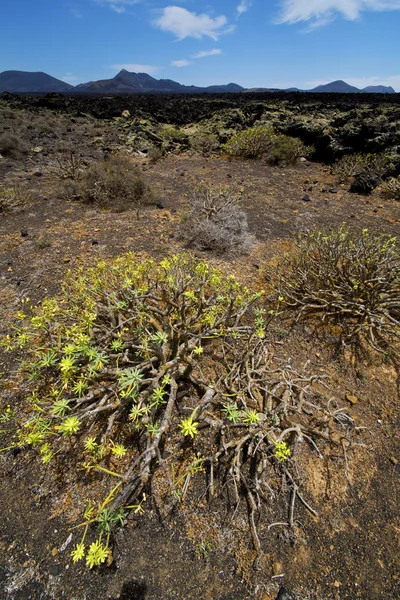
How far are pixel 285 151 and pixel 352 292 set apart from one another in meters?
8.35

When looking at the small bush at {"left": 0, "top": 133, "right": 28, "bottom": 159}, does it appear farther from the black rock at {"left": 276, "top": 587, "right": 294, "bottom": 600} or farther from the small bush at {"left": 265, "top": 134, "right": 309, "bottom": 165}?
the black rock at {"left": 276, "top": 587, "right": 294, "bottom": 600}

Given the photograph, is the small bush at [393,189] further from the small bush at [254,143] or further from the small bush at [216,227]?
the small bush at [254,143]

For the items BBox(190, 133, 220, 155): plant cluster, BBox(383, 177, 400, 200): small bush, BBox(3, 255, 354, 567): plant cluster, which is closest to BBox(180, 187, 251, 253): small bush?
BBox(3, 255, 354, 567): plant cluster

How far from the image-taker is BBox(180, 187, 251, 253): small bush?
4.95 m

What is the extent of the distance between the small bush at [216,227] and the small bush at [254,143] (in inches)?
241

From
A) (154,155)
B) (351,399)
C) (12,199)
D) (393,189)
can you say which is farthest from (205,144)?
(351,399)

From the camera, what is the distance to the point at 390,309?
3.35 metres

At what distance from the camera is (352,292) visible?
A: 11.1 feet

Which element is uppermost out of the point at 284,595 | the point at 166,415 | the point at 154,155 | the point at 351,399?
the point at 154,155

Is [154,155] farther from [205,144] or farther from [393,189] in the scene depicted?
[393,189]

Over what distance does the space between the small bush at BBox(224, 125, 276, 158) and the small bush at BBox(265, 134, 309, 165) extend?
33cm

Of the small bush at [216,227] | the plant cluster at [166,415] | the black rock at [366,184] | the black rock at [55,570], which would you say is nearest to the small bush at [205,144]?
the black rock at [366,184]

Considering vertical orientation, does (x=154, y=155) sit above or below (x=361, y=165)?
above

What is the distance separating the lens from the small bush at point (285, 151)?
396 inches
